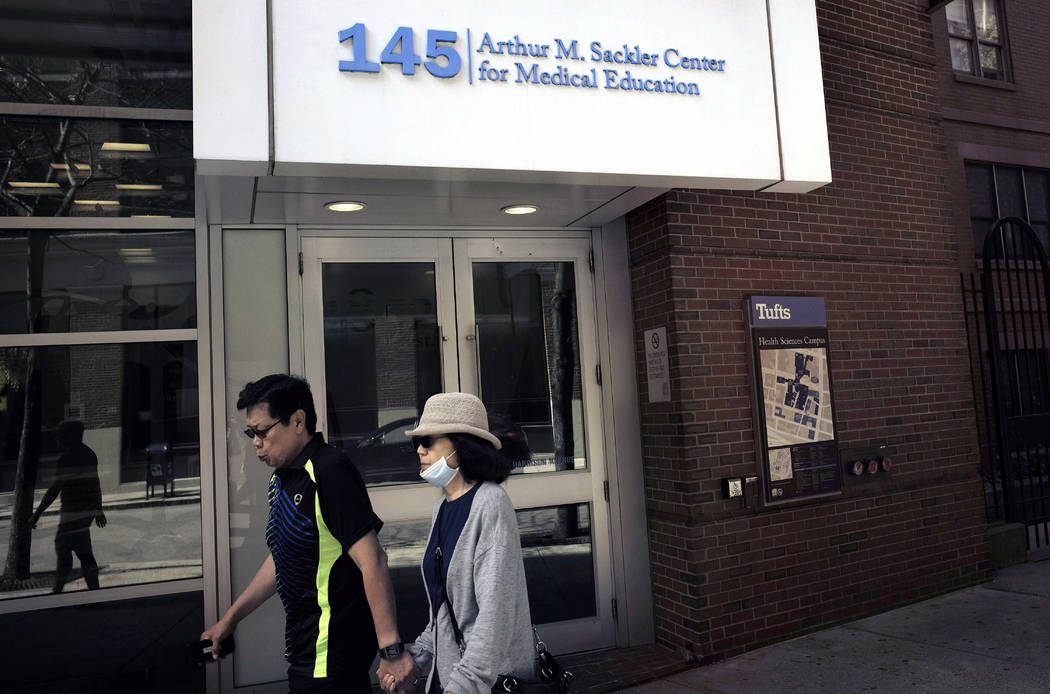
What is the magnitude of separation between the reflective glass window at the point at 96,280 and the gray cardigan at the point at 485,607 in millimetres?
3162

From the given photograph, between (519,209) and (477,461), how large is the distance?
115 inches

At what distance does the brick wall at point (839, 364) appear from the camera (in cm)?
569

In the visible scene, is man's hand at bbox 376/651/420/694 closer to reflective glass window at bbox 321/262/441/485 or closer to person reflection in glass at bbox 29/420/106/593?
reflective glass window at bbox 321/262/441/485

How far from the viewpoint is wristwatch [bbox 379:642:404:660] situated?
2807 mm

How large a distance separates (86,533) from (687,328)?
406cm

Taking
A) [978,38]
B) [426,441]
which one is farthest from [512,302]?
[978,38]

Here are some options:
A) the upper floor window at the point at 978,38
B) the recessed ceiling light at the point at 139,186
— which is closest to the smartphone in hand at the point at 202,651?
the recessed ceiling light at the point at 139,186

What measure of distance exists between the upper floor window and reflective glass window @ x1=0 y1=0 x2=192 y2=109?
11.9 m

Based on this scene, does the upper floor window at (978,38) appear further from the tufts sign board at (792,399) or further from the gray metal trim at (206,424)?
the gray metal trim at (206,424)

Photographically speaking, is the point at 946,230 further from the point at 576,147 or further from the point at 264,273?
the point at 264,273

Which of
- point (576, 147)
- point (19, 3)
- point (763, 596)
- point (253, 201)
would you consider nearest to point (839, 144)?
point (576, 147)

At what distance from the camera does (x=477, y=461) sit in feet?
9.48

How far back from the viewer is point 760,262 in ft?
20.0

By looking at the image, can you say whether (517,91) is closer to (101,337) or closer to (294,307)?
(294,307)
